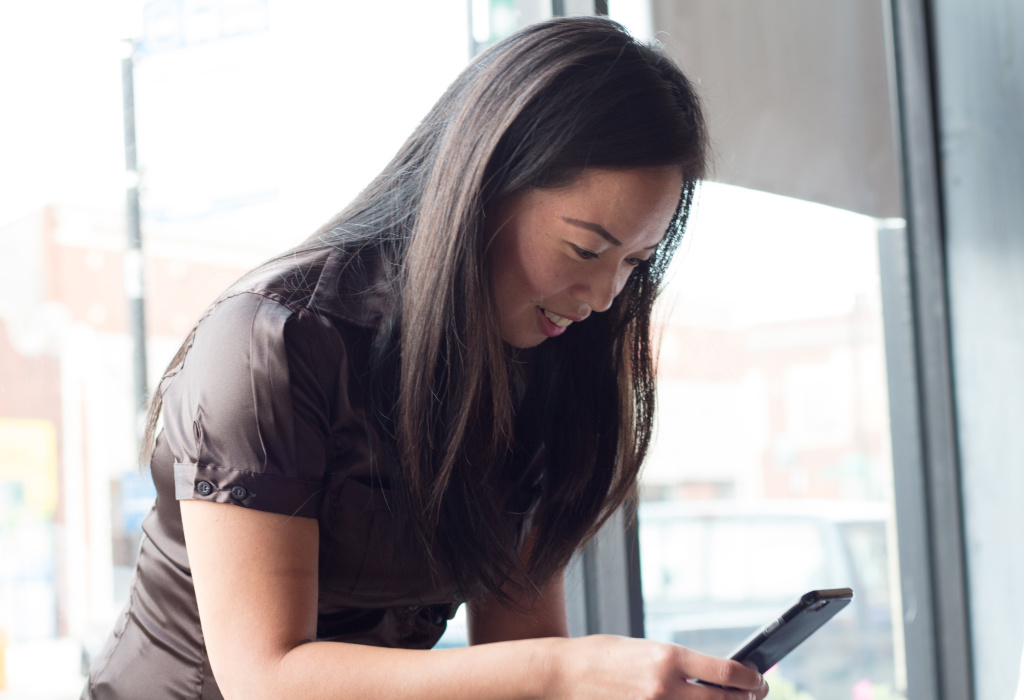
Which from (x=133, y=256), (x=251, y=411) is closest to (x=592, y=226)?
(x=251, y=411)

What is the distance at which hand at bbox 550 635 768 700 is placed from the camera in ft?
2.83

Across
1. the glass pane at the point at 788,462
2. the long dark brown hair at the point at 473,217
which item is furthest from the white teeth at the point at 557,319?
the glass pane at the point at 788,462

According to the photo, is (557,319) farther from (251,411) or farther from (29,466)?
(29,466)

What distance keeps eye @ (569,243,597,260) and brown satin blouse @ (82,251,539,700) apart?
0.22 metres

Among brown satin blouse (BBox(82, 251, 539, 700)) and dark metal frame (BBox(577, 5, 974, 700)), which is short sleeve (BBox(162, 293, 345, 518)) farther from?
dark metal frame (BBox(577, 5, 974, 700))

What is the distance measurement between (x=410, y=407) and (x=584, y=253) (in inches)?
10.1

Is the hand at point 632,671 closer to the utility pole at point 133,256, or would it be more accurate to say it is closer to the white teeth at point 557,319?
the white teeth at point 557,319

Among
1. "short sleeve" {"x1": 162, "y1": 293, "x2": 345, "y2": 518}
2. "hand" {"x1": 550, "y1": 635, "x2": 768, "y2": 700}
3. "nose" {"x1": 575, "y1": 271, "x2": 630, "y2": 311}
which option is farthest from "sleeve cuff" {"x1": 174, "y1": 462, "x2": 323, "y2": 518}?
"nose" {"x1": 575, "y1": 271, "x2": 630, "y2": 311}

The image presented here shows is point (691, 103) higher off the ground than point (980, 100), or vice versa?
point (980, 100)

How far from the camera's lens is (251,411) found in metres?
0.89

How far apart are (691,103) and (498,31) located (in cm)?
80

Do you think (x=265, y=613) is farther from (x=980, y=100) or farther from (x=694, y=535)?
(x=980, y=100)

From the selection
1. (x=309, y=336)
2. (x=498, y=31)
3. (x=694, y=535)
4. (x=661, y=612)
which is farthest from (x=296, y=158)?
(x=694, y=535)

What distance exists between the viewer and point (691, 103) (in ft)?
3.82
